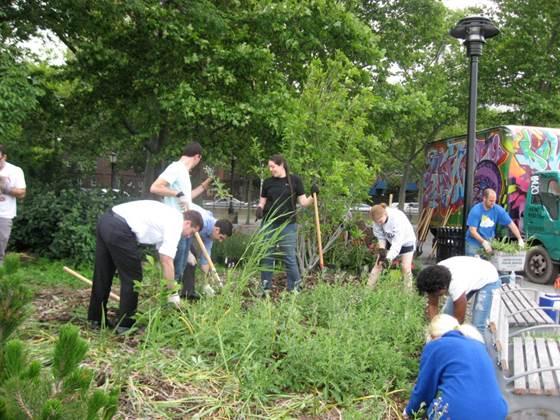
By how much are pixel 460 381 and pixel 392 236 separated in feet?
13.7

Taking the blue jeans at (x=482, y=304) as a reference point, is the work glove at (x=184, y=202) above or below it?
above

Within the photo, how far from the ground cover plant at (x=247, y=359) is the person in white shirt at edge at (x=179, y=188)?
726 mm

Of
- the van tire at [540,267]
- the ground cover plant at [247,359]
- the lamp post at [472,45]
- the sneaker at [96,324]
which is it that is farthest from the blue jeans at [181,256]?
the van tire at [540,267]

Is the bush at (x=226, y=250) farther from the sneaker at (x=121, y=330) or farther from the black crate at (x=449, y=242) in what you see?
the sneaker at (x=121, y=330)

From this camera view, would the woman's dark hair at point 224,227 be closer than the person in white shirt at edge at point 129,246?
No

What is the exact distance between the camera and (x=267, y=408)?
3316 millimetres

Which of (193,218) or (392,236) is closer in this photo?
(193,218)

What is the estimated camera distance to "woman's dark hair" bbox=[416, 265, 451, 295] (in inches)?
157

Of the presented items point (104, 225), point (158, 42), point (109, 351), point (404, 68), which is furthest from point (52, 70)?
point (404, 68)

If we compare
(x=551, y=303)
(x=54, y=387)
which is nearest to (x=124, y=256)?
(x=54, y=387)

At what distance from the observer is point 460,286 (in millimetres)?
4488

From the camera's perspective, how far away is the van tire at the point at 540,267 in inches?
416

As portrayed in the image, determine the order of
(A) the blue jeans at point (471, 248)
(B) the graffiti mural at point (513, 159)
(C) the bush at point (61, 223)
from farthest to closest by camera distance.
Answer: (B) the graffiti mural at point (513, 159) → (C) the bush at point (61, 223) → (A) the blue jeans at point (471, 248)

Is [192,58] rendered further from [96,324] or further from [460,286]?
[460,286]
